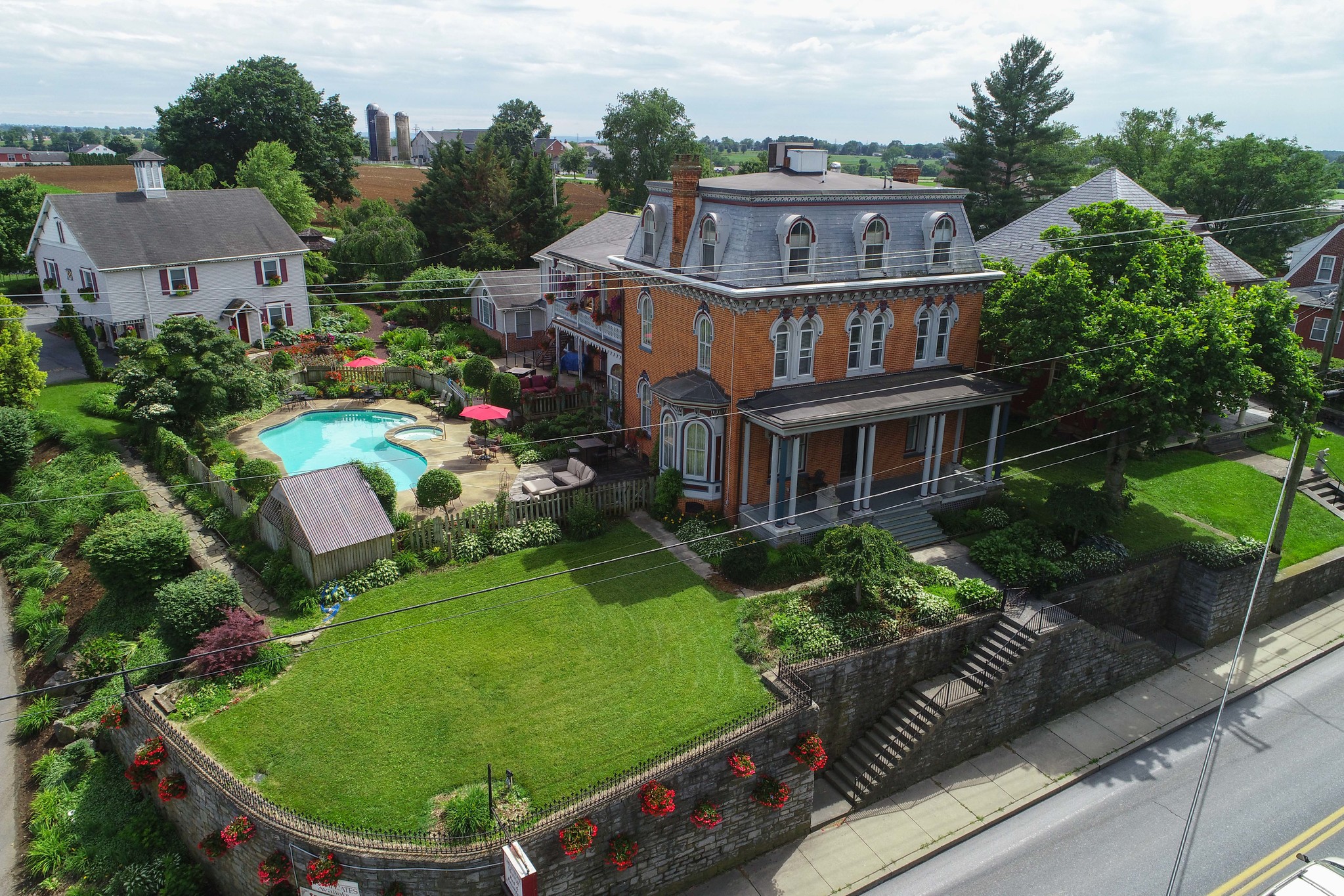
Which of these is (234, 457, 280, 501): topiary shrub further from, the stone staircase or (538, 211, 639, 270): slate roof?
the stone staircase

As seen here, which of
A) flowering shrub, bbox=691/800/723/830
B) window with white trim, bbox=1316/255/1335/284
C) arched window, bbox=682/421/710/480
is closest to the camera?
flowering shrub, bbox=691/800/723/830

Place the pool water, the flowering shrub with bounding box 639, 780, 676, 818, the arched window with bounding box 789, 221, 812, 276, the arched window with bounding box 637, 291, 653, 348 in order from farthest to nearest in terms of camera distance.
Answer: the pool water, the arched window with bounding box 637, 291, 653, 348, the arched window with bounding box 789, 221, 812, 276, the flowering shrub with bounding box 639, 780, 676, 818

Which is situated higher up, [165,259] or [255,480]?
[165,259]

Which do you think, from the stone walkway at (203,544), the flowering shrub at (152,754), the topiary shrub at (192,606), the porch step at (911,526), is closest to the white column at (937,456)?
the porch step at (911,526)

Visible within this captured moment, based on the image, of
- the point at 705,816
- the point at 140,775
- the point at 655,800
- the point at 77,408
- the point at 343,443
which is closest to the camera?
the point at 655,800

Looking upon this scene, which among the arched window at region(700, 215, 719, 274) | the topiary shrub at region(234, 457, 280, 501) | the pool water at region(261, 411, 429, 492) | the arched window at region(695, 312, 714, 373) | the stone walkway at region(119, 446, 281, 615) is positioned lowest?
the stone walkway at region(119, 446, 281, 615)

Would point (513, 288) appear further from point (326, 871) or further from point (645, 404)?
point (326, 871)

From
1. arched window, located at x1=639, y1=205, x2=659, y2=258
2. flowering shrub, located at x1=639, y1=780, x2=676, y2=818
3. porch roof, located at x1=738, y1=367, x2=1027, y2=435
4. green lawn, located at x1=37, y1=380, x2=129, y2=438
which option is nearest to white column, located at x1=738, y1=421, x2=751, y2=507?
porch roof, located at x1=738, y1=367, x2=1027, y2=435

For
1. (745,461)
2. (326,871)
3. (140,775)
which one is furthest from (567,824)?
(745,461)

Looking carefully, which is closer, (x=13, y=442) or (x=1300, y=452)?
(x=1300, y=452)
